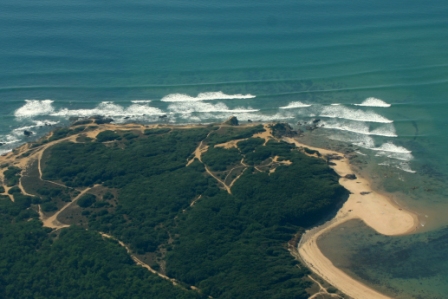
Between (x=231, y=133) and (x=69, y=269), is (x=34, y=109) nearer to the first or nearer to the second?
(x=231, y=133)

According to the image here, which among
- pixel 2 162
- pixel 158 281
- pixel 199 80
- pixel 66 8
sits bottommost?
pixel 158 281

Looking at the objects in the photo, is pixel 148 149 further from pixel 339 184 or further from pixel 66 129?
pixel 339 184

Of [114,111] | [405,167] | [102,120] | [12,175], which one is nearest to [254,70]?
[114,111]

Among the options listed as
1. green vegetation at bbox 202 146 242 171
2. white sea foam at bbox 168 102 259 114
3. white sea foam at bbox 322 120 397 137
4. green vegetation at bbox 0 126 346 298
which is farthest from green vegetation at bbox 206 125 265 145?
white sea foam at bbox 322 120 397 137

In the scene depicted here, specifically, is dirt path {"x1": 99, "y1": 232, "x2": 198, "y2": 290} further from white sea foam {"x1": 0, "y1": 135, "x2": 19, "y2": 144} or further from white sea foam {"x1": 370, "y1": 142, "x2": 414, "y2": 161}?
white sea foam {"x1": 370, "y1": 142, "x2": 414, "y2": 161}

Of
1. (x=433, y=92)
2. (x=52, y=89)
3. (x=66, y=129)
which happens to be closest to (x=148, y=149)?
(x=66, y=129)

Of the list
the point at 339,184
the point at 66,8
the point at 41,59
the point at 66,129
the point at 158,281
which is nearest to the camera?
the point at 158,281
